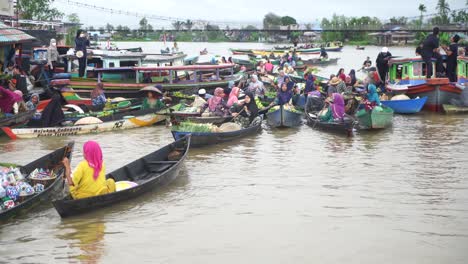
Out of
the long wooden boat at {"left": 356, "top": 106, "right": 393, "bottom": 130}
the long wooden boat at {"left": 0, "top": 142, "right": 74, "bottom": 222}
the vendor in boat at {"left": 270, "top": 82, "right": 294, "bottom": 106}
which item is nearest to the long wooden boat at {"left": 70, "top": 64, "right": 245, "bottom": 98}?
the vendor in boat at {"left": 270, "top": 82, "right": 294, "bottom": 106}

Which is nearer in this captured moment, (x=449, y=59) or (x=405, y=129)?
(x=405, y=129)

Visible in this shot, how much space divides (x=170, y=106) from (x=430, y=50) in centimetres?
935

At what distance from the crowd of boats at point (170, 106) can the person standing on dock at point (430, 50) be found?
37 cm

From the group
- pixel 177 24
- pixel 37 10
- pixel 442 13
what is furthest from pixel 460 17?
pixel 37 10

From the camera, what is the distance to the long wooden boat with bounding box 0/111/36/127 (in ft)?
59.1

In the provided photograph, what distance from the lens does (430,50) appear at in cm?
2353

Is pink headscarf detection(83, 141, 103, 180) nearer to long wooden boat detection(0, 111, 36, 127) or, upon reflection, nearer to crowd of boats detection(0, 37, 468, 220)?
crowd of boats detection(0, 37, 468, 220)

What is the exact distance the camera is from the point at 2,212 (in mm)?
10078

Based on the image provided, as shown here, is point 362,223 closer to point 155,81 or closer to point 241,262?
point 241,262

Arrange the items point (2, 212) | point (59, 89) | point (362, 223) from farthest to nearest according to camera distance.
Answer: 1. point (59, 89)
2. point (362, 223)
3. point (2, 212)

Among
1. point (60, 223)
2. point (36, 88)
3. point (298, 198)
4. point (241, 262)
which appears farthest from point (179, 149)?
point (36, 88)

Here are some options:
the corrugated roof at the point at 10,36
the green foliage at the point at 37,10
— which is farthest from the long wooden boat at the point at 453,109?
the green foliage at the point at 37,10

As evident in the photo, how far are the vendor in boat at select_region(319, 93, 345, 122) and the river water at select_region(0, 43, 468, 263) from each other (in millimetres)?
1429

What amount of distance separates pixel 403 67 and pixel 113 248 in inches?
676
